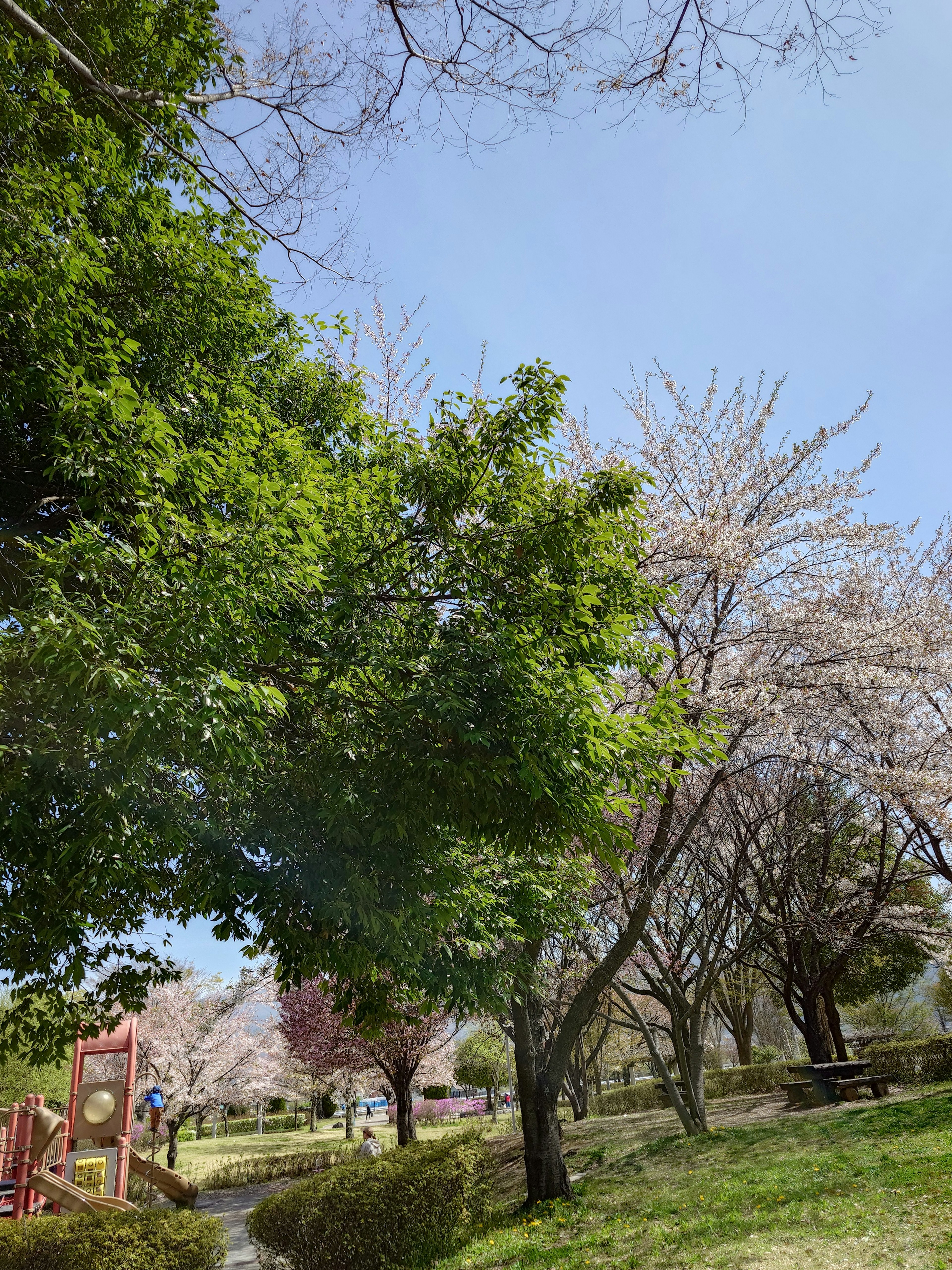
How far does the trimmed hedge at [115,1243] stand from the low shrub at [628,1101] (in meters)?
16.0

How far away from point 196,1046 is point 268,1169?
4.88 metres

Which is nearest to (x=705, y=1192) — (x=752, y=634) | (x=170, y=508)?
(x=752, y=634)

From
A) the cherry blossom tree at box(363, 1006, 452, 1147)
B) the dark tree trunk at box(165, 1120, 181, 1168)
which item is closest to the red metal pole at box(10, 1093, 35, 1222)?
the cherry blossom tree at box(363, 1006, 452, 1147)

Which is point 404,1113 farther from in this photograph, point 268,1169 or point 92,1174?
point 268,1169

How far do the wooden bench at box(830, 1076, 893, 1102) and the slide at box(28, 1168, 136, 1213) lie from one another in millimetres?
11805

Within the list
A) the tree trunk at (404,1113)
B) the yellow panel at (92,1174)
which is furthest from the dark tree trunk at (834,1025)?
the yellow panel at (92,1174)

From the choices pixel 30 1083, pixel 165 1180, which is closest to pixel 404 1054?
pixel 165 1180

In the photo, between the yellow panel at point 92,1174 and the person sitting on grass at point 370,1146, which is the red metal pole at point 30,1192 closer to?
the yellow panel at point 92,1174

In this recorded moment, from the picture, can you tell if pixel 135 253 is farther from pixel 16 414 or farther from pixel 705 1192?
pixel 705 1192

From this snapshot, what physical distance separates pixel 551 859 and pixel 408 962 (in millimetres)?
2078

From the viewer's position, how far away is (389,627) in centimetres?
591

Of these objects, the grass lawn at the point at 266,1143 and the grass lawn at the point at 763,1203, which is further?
the grass lawn at the point at 266,1143

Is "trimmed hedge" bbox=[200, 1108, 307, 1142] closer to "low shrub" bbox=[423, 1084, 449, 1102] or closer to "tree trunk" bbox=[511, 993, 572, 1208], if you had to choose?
"low shrub" bbox=[423, 1084, 449, 1102]

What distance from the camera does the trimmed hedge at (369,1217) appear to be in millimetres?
7555
